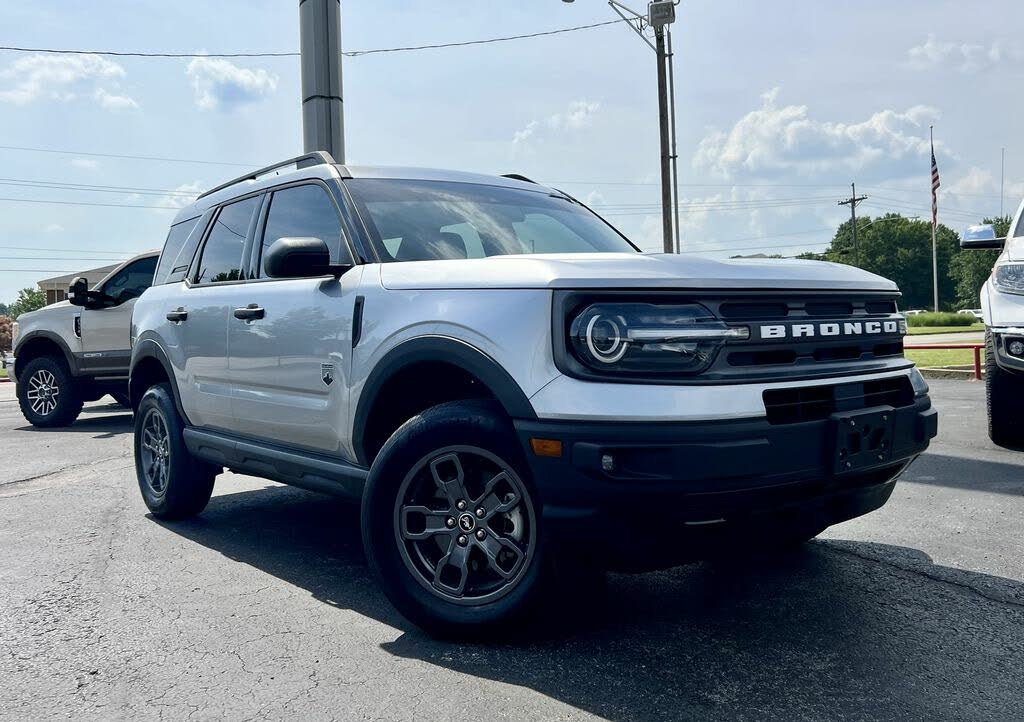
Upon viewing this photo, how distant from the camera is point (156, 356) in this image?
549 cm

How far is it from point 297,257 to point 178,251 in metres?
2.33

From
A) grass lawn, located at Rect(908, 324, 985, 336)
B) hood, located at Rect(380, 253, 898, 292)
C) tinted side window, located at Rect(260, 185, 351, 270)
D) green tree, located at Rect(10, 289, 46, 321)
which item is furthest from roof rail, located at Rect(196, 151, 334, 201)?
green tree, located at Rect(10, 289, 46, 321)

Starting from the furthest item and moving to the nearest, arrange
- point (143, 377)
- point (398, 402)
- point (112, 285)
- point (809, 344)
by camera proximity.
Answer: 1. point (112, 285)
2. point (143, 377)
3. point (398, 402)
4. point (809, 344)

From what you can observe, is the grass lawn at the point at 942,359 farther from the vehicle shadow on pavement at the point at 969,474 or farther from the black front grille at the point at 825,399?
the black front grille at the point at 825,399

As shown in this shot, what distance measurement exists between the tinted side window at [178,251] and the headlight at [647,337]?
10.9 ft

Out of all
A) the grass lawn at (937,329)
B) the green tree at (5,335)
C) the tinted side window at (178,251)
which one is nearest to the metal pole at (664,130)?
the tinted side window at (178,251)

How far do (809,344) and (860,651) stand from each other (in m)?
1.04

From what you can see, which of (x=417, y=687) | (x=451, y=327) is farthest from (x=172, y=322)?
(x=417, y=687)

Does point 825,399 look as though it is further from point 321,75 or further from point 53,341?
point 53,341

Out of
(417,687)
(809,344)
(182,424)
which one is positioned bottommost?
(417,687)

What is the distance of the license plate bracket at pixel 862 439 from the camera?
9.71 ft

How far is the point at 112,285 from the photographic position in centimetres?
1121

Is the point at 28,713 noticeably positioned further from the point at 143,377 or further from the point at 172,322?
the point at 143,377


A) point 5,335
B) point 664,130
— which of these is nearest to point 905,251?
point 5,335
